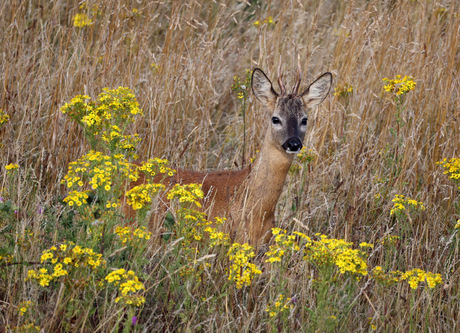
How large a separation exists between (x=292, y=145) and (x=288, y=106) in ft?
1.58

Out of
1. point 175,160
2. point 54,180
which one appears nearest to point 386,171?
point 175,160

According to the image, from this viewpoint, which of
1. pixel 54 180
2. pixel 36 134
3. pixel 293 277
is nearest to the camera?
pixel 293 277

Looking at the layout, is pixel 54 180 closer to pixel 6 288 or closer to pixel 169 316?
pixel 6 288

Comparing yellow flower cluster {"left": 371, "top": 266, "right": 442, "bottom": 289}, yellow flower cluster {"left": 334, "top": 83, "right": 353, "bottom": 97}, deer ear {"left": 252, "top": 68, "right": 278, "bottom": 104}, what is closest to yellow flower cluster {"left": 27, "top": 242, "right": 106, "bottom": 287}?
yellow flower cluster {"left": 371, "top": 266, "right": 442, "bottom": 289}

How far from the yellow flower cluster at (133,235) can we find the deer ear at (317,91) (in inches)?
88.7

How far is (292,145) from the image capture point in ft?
13.7

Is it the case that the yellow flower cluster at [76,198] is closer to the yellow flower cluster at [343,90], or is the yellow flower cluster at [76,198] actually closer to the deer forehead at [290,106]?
the deer forehead at [290,106]

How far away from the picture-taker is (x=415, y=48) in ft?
18.8

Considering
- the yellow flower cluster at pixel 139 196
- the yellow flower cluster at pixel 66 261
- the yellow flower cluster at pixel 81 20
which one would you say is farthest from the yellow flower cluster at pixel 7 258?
the yellow flower cluster at pixel 81 20

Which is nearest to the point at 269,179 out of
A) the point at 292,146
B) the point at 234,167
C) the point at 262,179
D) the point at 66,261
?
the point at 262,179

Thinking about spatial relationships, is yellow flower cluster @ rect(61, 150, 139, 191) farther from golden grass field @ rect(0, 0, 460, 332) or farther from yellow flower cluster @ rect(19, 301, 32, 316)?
yellow flower cluster @ rect(19, 301, 32, 316)

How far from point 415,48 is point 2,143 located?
3673 mm

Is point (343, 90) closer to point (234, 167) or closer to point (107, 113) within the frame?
point (234, 167)

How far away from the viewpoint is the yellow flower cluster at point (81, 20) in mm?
5445
